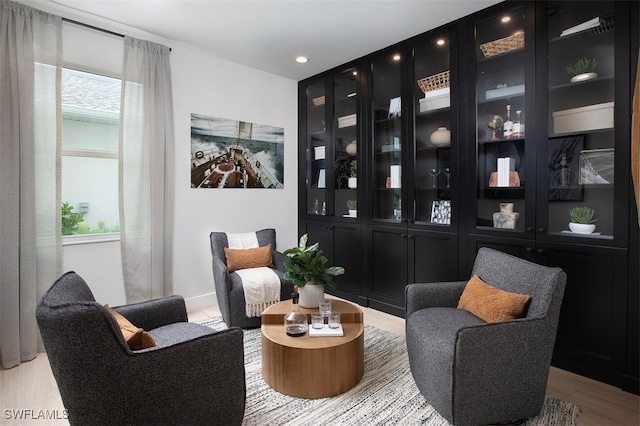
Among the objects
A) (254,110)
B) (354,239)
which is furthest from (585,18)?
(254,110)

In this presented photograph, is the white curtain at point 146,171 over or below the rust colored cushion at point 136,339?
over

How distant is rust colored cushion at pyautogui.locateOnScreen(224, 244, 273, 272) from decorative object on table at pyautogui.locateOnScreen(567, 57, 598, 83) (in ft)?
9.72

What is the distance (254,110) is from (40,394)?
128 inches

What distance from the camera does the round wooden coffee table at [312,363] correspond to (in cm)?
202

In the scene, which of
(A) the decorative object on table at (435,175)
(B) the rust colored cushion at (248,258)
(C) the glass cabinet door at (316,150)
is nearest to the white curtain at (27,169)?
(B) the rust colored cushion at (248,258)

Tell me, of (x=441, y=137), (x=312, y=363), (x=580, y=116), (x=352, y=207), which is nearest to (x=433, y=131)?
(x=441, y=137)

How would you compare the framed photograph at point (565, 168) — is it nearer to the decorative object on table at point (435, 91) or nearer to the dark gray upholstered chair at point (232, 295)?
the decorative object on table at point (435, 91)

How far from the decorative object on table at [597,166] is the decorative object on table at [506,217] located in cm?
49

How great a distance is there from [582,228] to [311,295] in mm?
1964

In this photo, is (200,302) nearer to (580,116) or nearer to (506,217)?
(506,217)

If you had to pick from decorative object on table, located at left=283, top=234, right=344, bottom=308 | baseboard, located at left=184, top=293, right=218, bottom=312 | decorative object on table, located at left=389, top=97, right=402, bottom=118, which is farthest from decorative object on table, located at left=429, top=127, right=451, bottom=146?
baseboard, located at left=184, top=293, right=218, bottom=312

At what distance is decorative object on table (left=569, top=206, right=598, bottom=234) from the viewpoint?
2.36 metres

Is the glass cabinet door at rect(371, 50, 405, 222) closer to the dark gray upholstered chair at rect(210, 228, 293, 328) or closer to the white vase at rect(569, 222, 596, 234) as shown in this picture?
the dark gray upholstered chair at rect(210, 228, 293, 328)

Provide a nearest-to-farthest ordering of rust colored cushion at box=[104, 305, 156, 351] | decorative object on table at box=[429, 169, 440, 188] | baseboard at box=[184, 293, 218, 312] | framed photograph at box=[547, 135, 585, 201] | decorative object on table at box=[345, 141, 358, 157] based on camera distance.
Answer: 1. rust colored cushion at box=[104, 305, 156, 351]
2. framed photograph at box=[547, 135, 585, 201]
3. decorative object on table at box=[429, 169, 440, 188]
4. baseboard at box=[184, 293, 218, 312]
5. decorative object on table at box=[345, 141, 358, 157]
